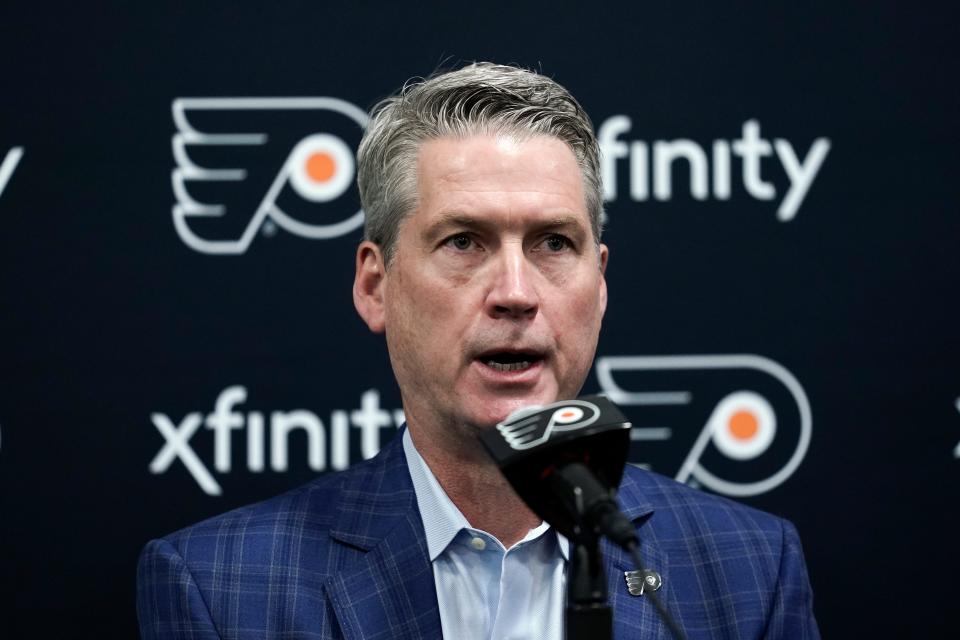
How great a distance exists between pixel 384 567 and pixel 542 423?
691mm

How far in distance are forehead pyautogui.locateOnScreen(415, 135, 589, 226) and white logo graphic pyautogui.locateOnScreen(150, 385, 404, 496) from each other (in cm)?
63

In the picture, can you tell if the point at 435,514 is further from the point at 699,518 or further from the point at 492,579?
the point at 699,518

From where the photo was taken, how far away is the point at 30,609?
2.18m

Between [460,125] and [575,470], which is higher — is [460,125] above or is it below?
above

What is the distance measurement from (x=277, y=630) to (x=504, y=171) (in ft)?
2.61

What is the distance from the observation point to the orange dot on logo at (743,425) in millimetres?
2275

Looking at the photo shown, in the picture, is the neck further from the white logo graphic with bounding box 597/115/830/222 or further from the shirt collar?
the white logo graphic with bounding box 597/115/830/222

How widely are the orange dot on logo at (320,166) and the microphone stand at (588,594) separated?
1.32m

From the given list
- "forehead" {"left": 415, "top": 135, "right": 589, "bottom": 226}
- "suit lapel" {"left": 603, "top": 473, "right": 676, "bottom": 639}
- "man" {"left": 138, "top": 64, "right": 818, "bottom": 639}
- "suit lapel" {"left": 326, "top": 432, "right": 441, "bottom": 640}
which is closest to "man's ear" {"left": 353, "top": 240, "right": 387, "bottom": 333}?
"man" {"left": 138, "top": 64, "right": 818, "bottom": 639}

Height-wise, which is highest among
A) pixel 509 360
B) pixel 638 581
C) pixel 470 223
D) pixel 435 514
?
pixel 470 223

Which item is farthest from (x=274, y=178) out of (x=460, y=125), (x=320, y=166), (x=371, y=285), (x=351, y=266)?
(x=460, y=125)

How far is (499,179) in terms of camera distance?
1.72 m

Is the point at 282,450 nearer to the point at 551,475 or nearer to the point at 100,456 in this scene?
the point at 100,456

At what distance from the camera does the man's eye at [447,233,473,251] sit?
5.65ft
